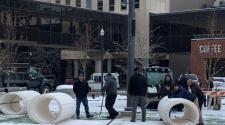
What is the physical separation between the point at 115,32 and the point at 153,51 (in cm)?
502

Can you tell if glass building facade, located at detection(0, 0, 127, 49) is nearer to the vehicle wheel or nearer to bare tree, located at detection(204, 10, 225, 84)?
the vehicle wheel

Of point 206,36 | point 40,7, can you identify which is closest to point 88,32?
Result: point 40,7

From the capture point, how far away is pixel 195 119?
16.7m

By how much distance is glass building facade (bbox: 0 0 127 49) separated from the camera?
47.9 m

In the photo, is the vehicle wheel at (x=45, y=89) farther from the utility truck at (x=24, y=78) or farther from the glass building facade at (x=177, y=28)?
the glass building facade at (x=177, y=28)

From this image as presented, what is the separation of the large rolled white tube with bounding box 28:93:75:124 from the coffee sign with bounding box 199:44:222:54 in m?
31.0

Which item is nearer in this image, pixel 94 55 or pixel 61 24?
pixel 61 24

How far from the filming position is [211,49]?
1874 inches

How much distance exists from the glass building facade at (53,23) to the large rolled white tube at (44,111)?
28857mm

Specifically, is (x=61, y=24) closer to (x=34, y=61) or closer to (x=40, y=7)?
(x=40, y=7)

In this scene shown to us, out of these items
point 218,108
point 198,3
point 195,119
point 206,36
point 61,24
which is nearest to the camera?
point 195,119

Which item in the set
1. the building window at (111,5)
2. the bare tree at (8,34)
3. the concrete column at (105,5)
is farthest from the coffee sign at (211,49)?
the concrete column at (105,5)

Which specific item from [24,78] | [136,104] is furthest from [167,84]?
[24,78]

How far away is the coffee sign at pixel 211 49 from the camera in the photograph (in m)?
47.4
